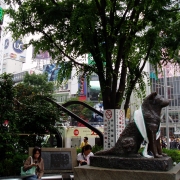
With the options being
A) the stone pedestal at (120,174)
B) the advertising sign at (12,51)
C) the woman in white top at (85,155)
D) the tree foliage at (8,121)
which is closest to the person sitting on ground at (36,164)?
the woman in white top at (85,155)

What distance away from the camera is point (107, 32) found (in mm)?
8695

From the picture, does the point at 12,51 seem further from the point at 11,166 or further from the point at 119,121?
the point at 11,166

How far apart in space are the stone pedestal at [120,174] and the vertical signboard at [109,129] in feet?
15.1

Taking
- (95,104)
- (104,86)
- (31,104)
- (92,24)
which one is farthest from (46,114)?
(95,104)

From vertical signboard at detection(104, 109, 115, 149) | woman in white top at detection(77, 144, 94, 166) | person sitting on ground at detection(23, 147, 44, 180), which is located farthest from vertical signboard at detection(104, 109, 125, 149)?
person sitting on ground at detection(23, 147, 44, 180)

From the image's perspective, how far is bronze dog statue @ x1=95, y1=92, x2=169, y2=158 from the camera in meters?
4.04

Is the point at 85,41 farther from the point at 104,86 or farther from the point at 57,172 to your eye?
the point at 57,172

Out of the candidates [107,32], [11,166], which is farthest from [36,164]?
[107,32]

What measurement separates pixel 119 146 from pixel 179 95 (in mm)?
44670

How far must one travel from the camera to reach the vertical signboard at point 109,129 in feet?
28.6

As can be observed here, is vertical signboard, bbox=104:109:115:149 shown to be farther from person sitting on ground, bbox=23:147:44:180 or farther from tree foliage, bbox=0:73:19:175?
person sitting on ground, bbox=23:147:44:180

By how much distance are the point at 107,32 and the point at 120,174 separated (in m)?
5.94

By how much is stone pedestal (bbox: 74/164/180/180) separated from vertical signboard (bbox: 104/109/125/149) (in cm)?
458

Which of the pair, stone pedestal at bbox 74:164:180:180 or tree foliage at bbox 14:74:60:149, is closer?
stone pedestal at bbox 74:164:180:180
